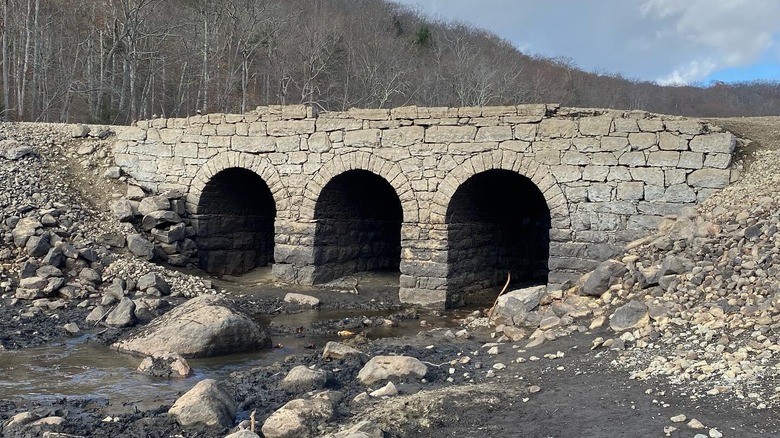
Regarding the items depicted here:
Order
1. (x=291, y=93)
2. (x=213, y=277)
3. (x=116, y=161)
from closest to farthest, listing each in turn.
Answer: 1. (x=213, y=277)
2. (x=116, y=161)
3. (x=291, y=93)

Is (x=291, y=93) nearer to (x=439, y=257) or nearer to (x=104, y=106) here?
(x=104, y=106)

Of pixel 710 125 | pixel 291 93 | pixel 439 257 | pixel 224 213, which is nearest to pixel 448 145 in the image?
pixel 439 257

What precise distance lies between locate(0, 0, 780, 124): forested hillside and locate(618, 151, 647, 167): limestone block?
681 inches

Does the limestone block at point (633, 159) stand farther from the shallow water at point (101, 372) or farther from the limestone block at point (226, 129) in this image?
the limestone block at point (226, 129)

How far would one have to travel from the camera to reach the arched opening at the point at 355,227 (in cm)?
1462

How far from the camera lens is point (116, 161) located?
1628cm

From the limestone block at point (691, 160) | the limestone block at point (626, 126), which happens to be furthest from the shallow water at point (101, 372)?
the limestone block at point (691, 160)

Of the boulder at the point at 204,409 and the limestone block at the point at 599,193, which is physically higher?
the limestone block at the point at 599,193

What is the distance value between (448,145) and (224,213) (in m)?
5.66

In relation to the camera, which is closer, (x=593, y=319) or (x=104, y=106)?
(x=593, y=319)

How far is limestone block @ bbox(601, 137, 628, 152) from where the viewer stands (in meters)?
11.9

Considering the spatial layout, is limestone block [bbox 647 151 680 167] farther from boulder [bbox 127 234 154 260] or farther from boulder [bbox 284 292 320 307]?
boulder [bbox 127 234 154 260]

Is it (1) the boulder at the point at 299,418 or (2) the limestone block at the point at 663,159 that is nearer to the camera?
(1) the boulder at the point at 299,418

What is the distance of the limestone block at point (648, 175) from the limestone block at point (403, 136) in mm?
3804
